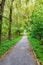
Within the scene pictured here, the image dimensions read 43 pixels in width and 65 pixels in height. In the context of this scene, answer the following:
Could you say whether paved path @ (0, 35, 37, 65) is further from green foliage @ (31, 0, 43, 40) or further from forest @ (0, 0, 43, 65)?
green foliage @ (31, 0, 43, 40)

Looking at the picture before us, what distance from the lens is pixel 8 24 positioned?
1519 inches

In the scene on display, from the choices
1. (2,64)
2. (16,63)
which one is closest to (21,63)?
(16,63)

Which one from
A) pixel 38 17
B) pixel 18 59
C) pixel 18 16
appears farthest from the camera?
pixel 18 16

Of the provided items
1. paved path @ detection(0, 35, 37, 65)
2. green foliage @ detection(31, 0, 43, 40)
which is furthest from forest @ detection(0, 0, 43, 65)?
paved path @ detection(0, 35, 37, 65)

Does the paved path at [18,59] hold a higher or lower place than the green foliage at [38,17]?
lower

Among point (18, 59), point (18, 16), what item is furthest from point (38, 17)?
point (18, 16)

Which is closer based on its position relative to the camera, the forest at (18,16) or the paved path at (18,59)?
the paved path at (18,59)

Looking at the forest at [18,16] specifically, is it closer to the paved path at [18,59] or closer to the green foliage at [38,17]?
the green foliage at [38,17]

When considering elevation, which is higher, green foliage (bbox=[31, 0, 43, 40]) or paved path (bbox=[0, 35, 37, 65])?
green foliage (bbox=[31, 0, 43, 40])

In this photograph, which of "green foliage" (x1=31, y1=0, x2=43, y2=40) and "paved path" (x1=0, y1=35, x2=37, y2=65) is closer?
"paved path" (x1=0, y1=35, x2=37, y2=65)

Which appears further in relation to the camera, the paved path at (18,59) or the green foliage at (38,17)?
the green foliage at (38,17)

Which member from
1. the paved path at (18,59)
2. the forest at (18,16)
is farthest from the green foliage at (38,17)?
the paved path at (18,59)

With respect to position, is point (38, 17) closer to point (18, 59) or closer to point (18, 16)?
point (18, 59)

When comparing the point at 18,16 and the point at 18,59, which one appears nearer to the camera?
the point at 18,59
